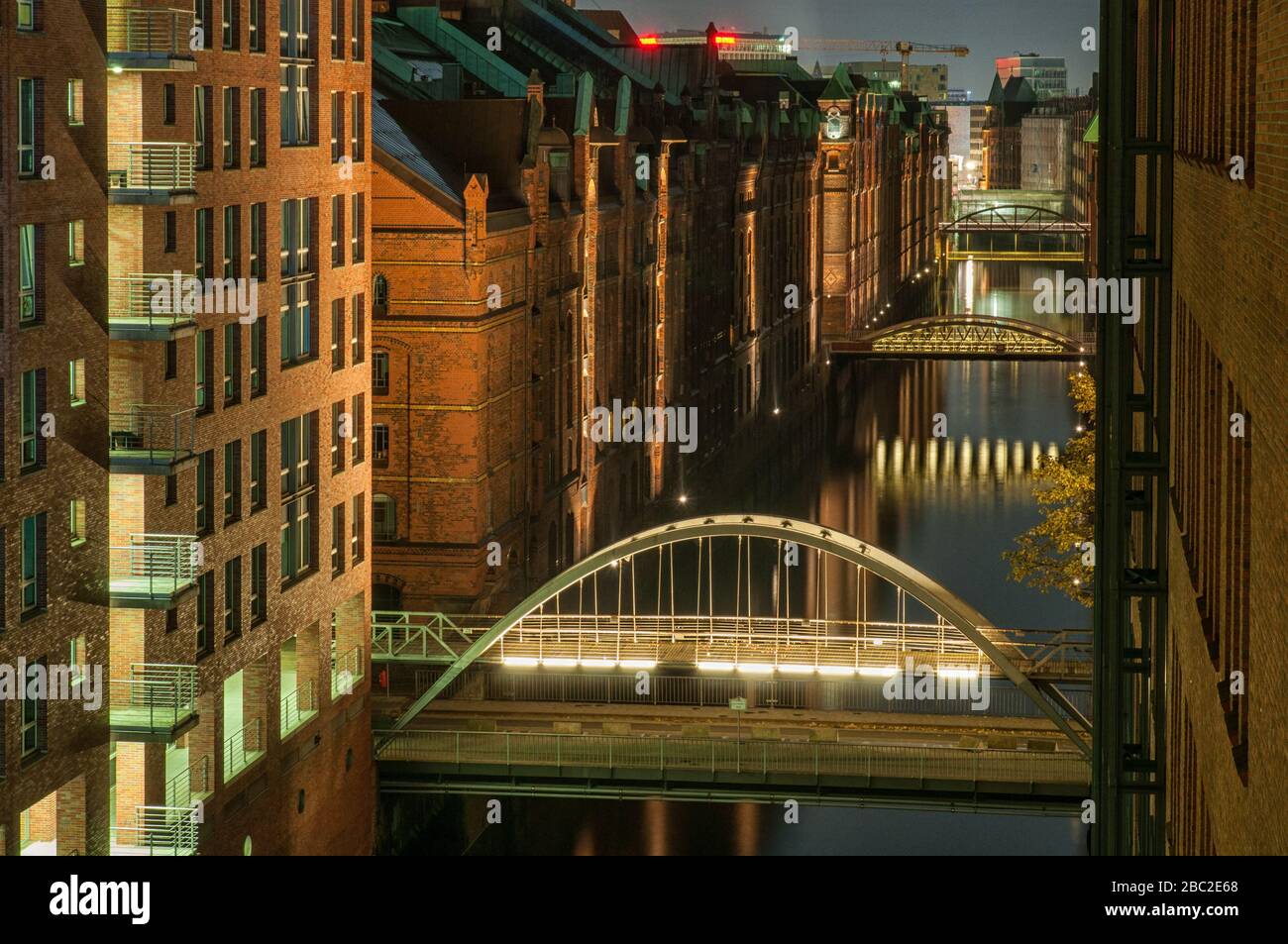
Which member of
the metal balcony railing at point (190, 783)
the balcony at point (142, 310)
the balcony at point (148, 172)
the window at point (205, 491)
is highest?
the balcony at point (148, 172)

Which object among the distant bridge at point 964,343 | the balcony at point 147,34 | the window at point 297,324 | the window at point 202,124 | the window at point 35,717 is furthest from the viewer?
the distant bridge at point 964,343

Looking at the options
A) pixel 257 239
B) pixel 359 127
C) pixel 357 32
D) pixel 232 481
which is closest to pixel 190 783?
pixel 232 481

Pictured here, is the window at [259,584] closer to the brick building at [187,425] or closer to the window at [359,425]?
the brick building at [187,425]

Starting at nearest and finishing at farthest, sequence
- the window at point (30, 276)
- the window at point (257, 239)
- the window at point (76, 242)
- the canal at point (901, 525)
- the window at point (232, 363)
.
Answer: the window at point (30, 276), the window at point (76, 242), the window at point (232, 363), the window at point (257, 239), the canal at point (901, 525)

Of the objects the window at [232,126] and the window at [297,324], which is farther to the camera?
the window at [297,324]

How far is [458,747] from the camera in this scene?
34031 millimetres

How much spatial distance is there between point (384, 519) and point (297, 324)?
10790 millimetres

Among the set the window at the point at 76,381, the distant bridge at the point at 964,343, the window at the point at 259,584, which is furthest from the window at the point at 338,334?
the distant bridge at the point at 964,343

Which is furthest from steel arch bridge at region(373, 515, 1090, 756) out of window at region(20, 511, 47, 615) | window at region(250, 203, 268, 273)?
window at region(20, 511, 47, 615)

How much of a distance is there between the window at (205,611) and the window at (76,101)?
6.81m

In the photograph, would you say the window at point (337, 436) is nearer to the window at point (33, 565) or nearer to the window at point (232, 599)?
the window at point (232, 599)

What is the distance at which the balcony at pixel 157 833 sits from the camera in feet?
87.9

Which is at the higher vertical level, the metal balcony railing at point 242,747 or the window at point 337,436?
the window at point 337,436

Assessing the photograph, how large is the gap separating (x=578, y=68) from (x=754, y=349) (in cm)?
1688
